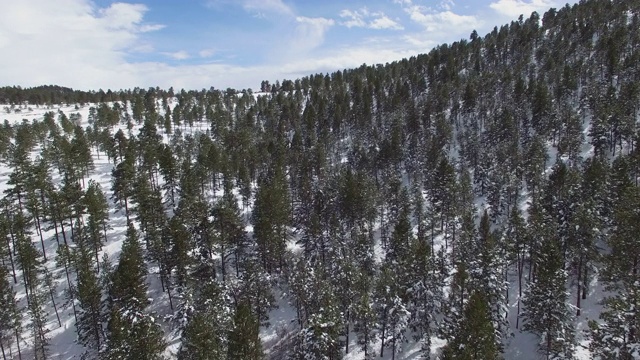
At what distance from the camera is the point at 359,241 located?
58.6 meters

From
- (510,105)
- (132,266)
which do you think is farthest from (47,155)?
(510,105)

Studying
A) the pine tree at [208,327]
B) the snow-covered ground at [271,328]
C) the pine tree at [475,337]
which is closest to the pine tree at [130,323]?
the pine tree at [208,327]

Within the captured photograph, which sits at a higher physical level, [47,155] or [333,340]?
[47,155]

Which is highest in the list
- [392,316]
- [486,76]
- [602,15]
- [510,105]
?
[602,15]

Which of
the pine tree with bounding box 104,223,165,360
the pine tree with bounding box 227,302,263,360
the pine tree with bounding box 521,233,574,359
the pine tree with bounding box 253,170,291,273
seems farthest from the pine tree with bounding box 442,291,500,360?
the pine tree with bounding box 253,170,291,273

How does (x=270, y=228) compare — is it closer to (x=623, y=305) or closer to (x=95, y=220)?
(x=95, y=220)

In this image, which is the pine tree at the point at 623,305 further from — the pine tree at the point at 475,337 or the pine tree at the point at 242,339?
the pine tree at the point at 242,339

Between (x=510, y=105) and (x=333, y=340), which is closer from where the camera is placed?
(x=333, y=340)

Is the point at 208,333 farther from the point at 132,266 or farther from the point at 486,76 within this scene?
the point at 486,76

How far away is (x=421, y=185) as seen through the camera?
9388 centimetres

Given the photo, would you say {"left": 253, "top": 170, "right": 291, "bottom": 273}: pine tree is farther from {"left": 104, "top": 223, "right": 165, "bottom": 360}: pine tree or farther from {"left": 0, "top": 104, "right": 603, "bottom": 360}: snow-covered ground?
{"left": 104, "top": 223, "right": 165, "bottom": 360}: pine tree

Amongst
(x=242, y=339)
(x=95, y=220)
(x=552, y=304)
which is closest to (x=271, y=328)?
(x=242, y=339)

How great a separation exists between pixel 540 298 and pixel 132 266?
42991 mm

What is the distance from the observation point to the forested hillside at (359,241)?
3797cm
